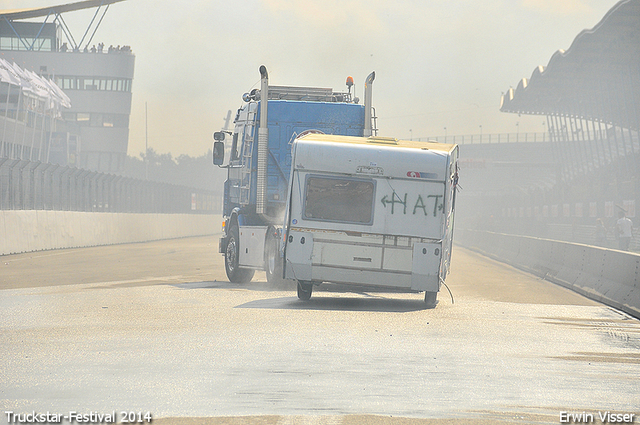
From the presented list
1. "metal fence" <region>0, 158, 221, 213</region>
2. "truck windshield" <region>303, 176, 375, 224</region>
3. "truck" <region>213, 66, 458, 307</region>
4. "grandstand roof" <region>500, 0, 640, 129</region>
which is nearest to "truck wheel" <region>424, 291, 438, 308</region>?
"truck" <region>213, 66, 458, 307</region>

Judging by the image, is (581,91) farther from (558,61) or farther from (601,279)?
(601,279)

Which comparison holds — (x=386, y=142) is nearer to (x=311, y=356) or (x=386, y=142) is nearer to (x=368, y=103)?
(x=368, y=103)

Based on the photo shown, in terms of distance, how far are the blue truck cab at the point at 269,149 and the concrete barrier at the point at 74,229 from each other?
43.0ft

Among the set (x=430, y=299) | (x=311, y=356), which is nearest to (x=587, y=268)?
(x=430, y=299)

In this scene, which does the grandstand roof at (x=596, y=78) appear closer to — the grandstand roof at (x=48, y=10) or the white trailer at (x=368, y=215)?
the white trailer at (x=368, y=215)

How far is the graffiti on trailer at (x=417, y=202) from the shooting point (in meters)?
14.5

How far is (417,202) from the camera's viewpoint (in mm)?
14492

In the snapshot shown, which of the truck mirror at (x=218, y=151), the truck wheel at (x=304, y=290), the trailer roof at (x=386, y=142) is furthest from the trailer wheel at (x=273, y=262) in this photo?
the trailer roof at (x=386, y=142)

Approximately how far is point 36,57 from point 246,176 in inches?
3763

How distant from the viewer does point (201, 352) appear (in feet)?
31.3

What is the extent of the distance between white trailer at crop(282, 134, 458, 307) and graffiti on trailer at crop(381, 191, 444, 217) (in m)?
0.01

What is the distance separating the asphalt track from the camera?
702cm

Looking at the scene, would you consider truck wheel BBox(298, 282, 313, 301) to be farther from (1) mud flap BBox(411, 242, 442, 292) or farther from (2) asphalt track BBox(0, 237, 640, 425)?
(1) mud flap BBox(411, 242, 442, 292)

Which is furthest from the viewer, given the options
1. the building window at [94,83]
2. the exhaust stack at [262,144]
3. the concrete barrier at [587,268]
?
the building window at [94,83]
